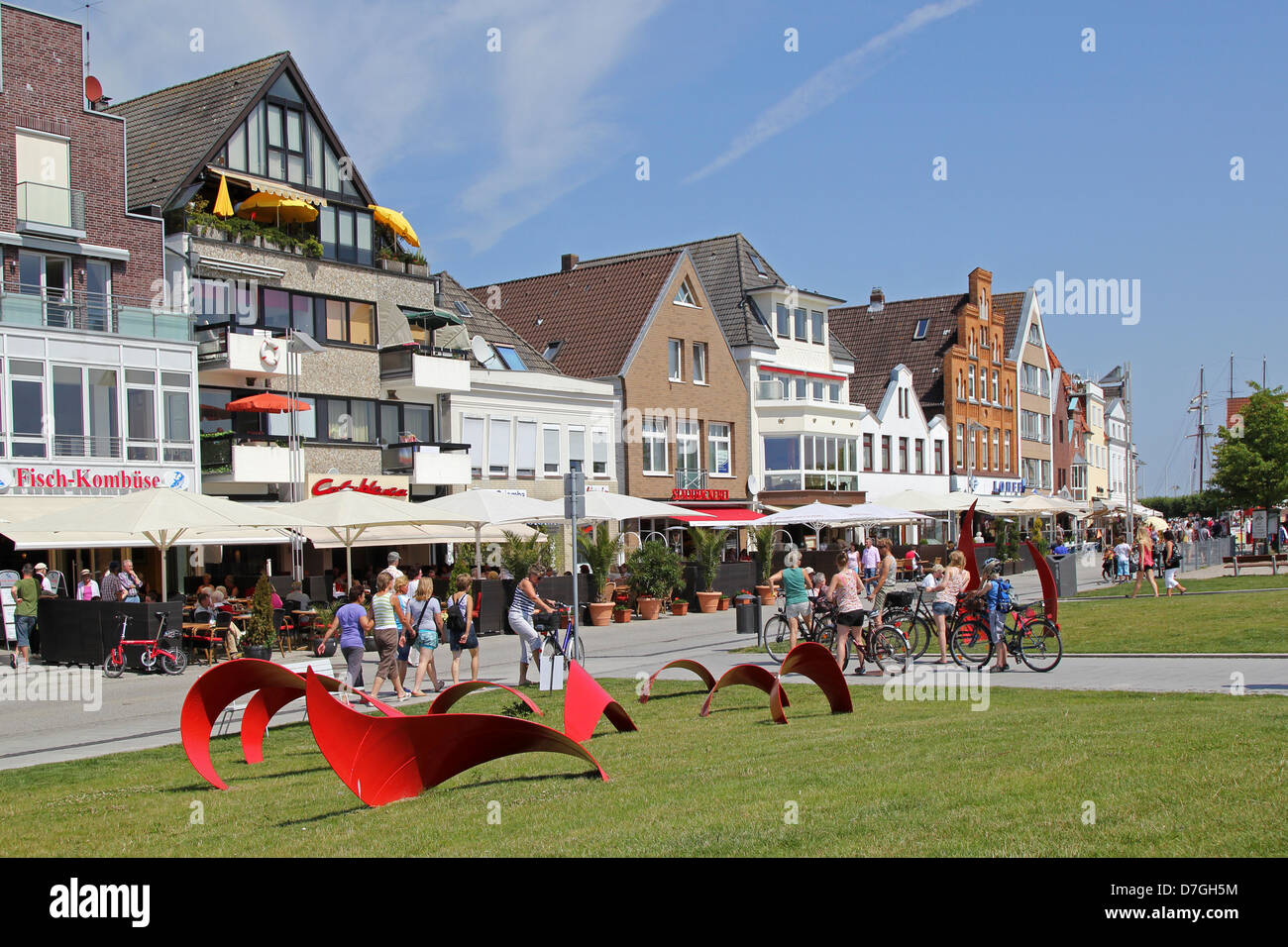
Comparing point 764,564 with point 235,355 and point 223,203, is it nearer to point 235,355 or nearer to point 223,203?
point 235,355

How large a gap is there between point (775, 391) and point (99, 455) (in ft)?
102

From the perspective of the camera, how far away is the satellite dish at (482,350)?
44.7 m

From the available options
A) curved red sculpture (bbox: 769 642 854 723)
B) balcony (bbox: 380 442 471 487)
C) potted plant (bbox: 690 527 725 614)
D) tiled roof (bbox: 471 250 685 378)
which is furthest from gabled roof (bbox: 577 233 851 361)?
curved red sculpture (bbox: 769 642 854 723)

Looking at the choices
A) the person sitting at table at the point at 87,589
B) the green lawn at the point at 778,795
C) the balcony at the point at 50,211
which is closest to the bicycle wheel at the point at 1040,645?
the green lawn at the point at 778,795

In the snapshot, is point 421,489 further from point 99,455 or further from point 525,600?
point 525,600

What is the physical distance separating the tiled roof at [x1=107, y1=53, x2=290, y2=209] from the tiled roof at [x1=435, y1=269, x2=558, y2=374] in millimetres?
10360

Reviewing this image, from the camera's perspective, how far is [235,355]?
34.2 metres

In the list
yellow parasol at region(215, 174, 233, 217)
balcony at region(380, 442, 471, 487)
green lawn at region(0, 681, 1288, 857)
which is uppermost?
yellow parasol at region(215, 174, 233, 217)

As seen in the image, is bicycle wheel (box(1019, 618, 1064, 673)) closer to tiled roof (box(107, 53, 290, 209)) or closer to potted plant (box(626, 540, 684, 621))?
potted plant (box(626, 540, 684, 621))

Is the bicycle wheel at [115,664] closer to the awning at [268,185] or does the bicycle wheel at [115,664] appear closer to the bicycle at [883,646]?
the bicycle at [883,646]

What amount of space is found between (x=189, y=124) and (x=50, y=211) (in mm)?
7451

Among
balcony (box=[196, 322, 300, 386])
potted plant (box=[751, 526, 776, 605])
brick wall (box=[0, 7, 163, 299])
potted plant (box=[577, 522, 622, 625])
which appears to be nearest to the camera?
brick wall (box=[0, 7, 163, 299])

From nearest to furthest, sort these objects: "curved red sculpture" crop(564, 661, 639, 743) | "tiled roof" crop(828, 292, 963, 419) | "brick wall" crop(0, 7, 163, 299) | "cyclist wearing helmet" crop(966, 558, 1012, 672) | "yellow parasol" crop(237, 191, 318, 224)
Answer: "curved red sculpture" crop(564, 661, 639, 743), "cyclist wearing helmet" crop(966, 558, 1012, 672), "brick wall" crop(0, 7, 163, 299), "yellow parasol" crop(237, 191, 318, 224), "tiled roof" crop(828, 292, 963, 419)

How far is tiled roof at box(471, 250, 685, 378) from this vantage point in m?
49.5
